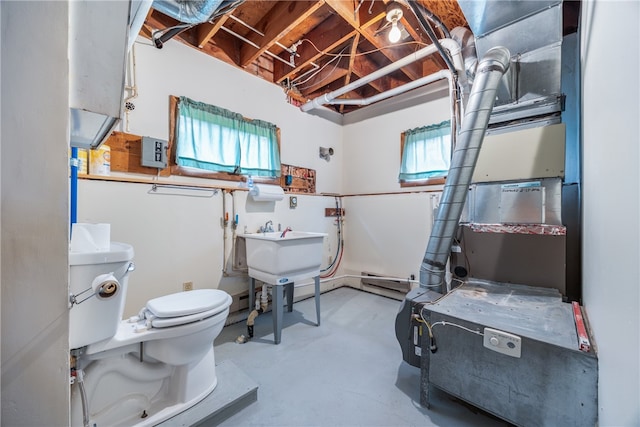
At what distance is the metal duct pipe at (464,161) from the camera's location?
1.57 meters

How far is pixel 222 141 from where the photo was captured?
245 centimetres

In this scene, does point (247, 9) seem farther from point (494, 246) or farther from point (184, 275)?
point (494, 246)

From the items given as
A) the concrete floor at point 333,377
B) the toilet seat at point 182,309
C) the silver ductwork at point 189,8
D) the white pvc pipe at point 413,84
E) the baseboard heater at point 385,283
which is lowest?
the concrete floor at point 333,377

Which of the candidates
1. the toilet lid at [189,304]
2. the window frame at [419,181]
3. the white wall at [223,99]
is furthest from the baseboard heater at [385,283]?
the toilet lid at [189,304]

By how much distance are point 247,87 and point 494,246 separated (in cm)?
271

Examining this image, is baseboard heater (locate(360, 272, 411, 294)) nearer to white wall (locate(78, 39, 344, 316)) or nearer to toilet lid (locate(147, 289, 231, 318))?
white wall (locate(78, 39, 344, 316))

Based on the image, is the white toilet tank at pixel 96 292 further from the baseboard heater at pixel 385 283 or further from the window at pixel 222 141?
the baseboard heater at pixel 385 283

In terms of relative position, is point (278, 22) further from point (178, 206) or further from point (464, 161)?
point (464, 161)

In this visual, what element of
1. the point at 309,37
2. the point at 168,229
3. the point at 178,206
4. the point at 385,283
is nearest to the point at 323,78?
the point at 309,37

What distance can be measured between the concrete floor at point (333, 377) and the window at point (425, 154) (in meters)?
1.59

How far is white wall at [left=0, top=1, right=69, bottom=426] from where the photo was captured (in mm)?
479

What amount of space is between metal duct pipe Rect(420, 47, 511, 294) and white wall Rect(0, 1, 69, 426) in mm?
1704

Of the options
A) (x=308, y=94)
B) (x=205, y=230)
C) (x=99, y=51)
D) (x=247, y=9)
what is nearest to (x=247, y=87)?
(x=247, y=9)

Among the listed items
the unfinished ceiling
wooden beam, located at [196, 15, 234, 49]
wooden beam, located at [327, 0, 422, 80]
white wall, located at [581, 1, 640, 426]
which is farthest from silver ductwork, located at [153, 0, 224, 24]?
white wall, located at [581, 1, 640, 426]
